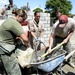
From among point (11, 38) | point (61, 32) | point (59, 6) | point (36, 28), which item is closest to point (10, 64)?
point (11, 38)

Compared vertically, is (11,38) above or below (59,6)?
above

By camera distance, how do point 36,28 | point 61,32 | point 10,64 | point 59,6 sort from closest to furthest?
point 10,64, point 61,32, point 36,28, point 59,6

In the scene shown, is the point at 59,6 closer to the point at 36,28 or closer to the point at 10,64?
the point at 36,28

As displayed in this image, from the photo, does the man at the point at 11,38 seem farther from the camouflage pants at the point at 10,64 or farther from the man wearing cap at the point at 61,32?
the man wearing cap at the point at 61,32

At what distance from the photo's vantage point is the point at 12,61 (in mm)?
4035

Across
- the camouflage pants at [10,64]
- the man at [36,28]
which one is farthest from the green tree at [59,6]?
the camouflage pants at [10,64]

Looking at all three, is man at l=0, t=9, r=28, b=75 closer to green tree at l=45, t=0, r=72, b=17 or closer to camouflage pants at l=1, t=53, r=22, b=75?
camouflage pants at l=1, t=53, r=22, b=75

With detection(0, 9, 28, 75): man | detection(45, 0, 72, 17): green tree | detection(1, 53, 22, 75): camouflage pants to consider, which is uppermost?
detection(0, 9, 28, 75): man

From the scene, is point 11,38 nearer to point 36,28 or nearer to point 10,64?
point 10,64

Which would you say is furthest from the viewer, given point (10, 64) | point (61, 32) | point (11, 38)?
point (61, 32)

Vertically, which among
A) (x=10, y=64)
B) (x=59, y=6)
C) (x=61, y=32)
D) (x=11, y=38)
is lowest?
(x=59, y=6)

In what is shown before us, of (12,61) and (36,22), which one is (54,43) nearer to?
(36,22)

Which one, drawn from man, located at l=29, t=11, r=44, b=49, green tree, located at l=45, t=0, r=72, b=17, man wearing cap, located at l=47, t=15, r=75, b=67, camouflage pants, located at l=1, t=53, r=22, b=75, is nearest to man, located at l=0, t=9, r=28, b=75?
camouflage pants, located at l=1, t=53, r=22, b=75

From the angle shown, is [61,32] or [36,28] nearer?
[61,32]
